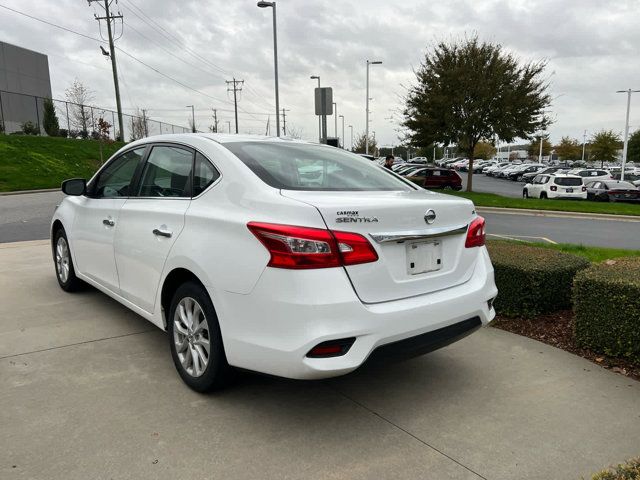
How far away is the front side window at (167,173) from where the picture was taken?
137 inches

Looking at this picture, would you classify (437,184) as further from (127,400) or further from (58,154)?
(127,400)

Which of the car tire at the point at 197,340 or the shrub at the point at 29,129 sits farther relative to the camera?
the shrub at the point at 29,129

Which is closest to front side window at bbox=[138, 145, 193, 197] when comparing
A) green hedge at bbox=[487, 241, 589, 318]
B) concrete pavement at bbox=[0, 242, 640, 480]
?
concrete pavement at bbox=[0, 242, 640, 480]

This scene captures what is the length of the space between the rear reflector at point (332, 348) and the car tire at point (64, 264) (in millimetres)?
3578

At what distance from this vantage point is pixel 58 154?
31562 mm

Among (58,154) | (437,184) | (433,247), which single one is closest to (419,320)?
(433,247)

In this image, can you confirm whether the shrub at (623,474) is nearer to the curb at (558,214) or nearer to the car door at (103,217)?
the car door at (103,217)

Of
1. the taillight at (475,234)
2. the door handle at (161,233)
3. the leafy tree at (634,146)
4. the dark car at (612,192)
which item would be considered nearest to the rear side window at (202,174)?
the door handle at (161,233)

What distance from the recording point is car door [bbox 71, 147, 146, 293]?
4.17 metres

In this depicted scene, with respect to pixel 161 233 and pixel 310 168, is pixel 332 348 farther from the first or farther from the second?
pixel 161 233

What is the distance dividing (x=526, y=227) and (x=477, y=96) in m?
12.8

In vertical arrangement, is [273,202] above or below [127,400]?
above

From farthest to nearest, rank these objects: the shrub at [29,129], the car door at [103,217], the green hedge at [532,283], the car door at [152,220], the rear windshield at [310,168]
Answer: the shrub at [29,129]
the green hedge at [532,283]
the car door at [103,217]
the car door at [152,220]
the rear windshield at [310,168]

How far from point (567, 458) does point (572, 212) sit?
52.7 ft
